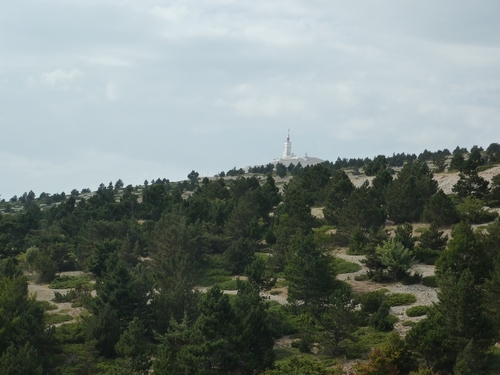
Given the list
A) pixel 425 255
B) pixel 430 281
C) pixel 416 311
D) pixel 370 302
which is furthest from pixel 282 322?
pixel 425 255

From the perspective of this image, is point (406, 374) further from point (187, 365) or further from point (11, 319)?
point (11, 319)

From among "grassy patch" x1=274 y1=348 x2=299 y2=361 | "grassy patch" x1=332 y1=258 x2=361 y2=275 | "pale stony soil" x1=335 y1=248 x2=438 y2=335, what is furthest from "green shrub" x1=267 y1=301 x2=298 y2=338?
"grassy patch" x1=332 y1=258 x2=361 y2=275

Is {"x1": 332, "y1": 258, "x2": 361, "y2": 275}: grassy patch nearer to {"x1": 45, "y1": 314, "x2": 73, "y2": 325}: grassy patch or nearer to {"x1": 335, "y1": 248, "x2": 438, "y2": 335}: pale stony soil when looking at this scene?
{"x1": 335, "y1": 248, "x2": 438, "y2": 335}: pale stony soil

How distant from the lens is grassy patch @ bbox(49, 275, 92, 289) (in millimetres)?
44750

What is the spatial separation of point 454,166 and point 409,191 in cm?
2394

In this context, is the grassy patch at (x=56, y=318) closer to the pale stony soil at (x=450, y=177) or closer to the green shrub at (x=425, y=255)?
the green shrub at (x=425, y=255)

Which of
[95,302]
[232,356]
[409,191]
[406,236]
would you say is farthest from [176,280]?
[409,191]

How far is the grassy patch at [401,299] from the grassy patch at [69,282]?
71.4 ft

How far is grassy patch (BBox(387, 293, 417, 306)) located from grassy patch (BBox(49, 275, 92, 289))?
2177cm

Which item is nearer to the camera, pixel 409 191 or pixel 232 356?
pixel 232 356

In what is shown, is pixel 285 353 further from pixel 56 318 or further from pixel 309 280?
pixel 56 318

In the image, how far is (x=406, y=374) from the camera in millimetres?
23406

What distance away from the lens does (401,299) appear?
34.1 m

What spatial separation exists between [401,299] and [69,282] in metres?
24.9
